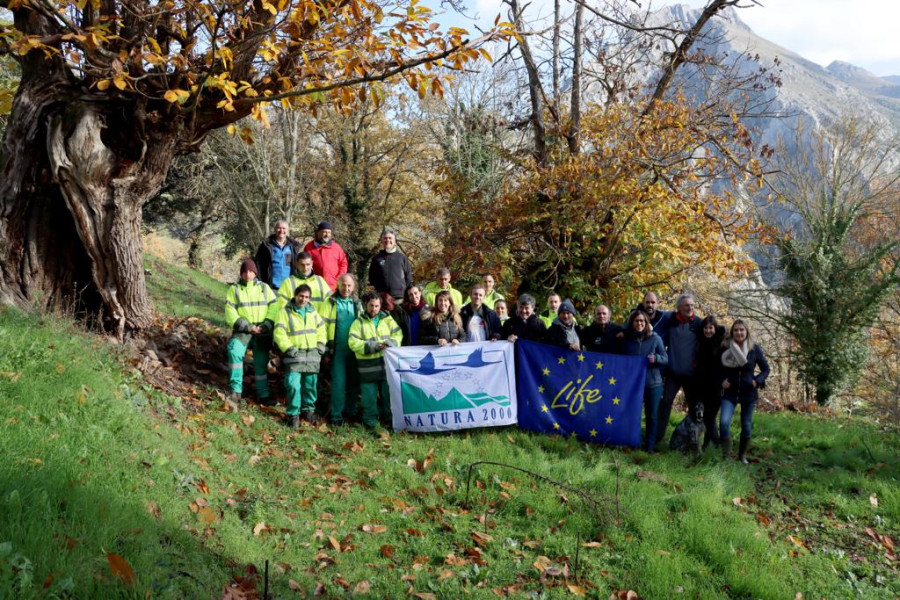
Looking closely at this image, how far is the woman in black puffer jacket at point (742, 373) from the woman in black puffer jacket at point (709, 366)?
100 mm

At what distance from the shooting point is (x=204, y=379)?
8.77m

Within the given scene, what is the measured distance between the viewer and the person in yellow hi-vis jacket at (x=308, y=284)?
8.62 metres

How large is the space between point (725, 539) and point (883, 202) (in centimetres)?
2127

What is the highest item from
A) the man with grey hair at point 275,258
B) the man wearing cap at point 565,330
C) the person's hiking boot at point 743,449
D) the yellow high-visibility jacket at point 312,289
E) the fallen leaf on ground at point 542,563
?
the man with grey hair at point 275,258

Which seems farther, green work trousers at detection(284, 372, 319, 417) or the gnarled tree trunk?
green work trousers at detection(284, 372, 319, 417)

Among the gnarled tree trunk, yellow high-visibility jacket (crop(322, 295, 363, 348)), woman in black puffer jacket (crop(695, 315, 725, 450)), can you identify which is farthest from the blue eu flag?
the gnarled tree trunk

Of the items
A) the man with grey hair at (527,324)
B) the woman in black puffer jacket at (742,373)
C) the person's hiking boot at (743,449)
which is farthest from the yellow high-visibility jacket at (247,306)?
the person's hiking boot at (743,449)

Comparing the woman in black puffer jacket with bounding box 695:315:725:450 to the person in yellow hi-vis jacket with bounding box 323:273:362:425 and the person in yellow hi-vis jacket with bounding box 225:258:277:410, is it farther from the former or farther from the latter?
the person in yellow hi-vis jacket with bounding box 225:258:277:410

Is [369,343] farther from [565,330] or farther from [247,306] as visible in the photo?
[565,330]

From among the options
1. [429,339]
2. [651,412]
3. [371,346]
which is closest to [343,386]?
[371,346]

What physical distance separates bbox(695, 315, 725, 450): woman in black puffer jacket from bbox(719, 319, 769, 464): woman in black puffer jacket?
0.33 ft

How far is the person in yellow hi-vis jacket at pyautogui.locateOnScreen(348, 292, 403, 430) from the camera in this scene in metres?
8.50

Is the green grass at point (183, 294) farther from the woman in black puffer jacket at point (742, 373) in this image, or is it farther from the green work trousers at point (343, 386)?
the woman in black puffer jacket at point (742, 373)

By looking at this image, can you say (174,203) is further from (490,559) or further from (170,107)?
(490,559)
